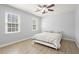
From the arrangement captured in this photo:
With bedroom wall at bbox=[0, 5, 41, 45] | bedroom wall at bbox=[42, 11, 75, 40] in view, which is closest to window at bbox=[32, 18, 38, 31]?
bedroom wall at bbox=[0, 5, 41, 45]

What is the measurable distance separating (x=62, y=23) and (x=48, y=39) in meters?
1.21

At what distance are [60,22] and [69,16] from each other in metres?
0.53

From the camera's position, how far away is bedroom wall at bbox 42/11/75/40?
8.10 ft

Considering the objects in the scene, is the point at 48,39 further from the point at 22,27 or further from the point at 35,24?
the point at 22,27

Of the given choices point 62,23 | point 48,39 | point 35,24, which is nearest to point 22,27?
point 35,24

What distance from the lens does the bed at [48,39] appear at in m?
2.10

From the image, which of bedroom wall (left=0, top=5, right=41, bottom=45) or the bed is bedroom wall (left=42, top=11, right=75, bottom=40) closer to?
the bed

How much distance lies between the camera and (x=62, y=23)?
2.75 m

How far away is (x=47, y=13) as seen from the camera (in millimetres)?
2504

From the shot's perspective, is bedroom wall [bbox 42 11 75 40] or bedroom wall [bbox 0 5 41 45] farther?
bedroom wall [bbox 42 11 75 40]

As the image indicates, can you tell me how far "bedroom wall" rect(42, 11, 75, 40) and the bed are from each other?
0.30m
